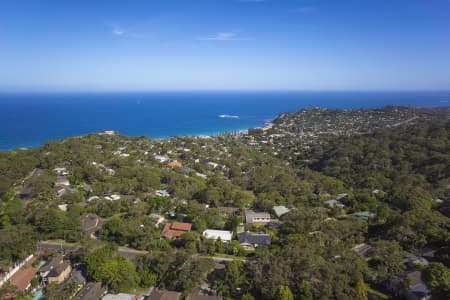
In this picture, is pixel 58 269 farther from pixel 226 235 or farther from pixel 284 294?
pixel 284 294

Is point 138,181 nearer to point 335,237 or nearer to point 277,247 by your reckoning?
point 277,247

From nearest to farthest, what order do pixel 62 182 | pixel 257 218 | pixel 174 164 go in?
pixel 257 218
pixel 62 182
pixel 174 164

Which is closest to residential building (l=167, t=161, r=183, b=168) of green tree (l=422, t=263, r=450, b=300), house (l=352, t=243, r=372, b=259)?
house (l=352, t=243, r=372, b=259)

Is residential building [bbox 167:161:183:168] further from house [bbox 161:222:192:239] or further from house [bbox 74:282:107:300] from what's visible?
house [bbox 74:282:107:300]

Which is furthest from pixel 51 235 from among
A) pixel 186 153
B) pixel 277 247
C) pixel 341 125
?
pixel 341 125

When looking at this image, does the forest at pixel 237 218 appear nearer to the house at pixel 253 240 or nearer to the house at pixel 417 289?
the house at pixel 417 289

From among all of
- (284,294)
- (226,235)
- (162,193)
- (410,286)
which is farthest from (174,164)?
(410,286)

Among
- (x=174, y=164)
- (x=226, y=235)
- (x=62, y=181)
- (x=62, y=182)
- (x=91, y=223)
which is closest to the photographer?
(x=226, y=235)
